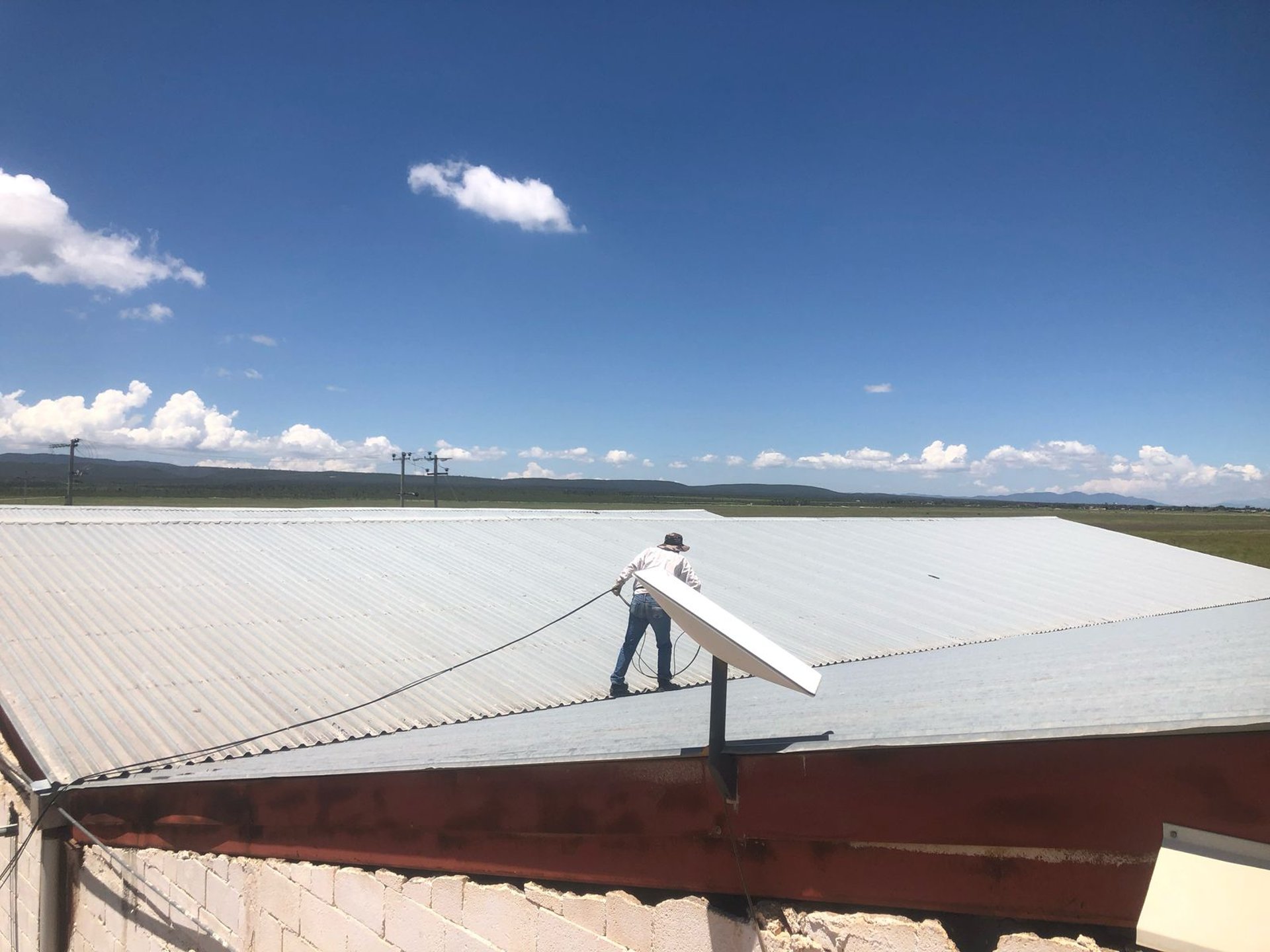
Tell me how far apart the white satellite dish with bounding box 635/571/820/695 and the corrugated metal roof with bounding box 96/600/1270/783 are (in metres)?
0.33

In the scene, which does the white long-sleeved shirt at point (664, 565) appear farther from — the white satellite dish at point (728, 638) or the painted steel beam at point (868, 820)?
the white satellite dish at point (728, 638)

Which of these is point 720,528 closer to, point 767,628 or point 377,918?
point 767,628

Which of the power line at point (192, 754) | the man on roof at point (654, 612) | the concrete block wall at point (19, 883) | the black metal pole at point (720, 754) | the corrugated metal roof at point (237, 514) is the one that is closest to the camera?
the black metal pole at point (720, 754)

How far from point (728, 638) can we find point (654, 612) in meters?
6.21

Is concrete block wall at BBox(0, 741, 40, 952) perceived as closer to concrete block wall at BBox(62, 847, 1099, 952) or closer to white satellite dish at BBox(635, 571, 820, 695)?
concrete block wall at BBox(62, 847, 1099, 952)

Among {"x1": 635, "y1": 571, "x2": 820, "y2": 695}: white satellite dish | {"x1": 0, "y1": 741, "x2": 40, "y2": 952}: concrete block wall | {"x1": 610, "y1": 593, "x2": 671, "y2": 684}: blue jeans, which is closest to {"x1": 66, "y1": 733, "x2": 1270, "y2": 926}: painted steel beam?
{"x1": 635, "y1": 571, "x2": 820, "y2": 695}: white satellite dish

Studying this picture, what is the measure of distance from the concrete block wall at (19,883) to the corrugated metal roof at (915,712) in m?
1.20

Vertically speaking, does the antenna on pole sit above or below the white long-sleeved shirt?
above

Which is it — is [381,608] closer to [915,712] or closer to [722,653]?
[915,712]

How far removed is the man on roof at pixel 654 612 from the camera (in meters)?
8.45

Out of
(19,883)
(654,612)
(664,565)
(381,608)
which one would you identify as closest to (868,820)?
A: (664,565)

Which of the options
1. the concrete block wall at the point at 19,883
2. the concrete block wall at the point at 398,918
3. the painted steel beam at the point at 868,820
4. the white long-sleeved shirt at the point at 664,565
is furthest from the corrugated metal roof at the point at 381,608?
the painted steel beam at the point at 868,820

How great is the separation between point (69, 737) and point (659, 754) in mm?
6539

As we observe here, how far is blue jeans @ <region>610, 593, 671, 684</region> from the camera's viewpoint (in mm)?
9008
